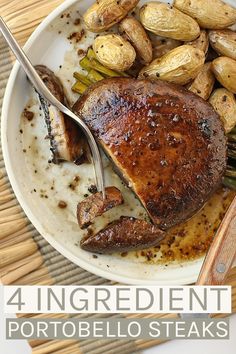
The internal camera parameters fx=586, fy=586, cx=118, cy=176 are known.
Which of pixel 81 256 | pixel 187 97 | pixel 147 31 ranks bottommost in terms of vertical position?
pixel 81 256

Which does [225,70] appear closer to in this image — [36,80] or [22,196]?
[36,80]

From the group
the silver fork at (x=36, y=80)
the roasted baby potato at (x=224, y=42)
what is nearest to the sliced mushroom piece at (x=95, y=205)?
the silver fork at (x=36, y=80)

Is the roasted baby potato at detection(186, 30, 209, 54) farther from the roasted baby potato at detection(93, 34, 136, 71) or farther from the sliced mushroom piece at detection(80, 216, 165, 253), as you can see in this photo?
the sliced mushroom piece at detection(80, 216, 165, 253)

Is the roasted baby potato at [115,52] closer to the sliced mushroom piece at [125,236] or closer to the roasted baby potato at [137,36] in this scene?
the roasted baby potato at [137,36]

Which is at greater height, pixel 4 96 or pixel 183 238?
pixel 4 96

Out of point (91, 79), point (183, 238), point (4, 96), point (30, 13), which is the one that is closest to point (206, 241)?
point (183, 238)

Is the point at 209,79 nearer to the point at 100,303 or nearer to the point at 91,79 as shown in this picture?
the point at 91,79
